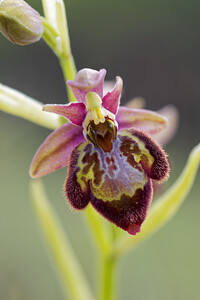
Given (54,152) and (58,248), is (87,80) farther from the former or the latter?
(58,248)

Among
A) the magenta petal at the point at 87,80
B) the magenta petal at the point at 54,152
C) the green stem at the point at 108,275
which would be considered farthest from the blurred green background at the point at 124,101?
the magenta petal at the point at 87,80

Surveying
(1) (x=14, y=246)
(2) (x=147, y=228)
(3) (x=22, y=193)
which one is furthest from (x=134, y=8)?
(2) (x=147, y=228)

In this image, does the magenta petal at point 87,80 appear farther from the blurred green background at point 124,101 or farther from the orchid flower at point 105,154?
the blurred green background at point 124,101

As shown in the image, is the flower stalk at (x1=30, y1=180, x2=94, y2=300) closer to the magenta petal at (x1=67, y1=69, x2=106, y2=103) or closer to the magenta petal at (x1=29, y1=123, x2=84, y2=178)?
the magenta petal at (x1=29, y1=123, x2=84, y2=178)

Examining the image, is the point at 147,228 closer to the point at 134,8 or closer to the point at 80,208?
the point at 80,208

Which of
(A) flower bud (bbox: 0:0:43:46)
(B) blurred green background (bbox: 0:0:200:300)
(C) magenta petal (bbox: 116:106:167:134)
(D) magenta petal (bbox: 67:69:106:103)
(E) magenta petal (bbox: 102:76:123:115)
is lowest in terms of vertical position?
(B) blurred green background (bbox: 0:0:200:300)

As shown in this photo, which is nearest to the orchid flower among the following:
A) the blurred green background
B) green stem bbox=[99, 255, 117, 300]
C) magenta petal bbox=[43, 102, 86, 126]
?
magenta petal bbox=[43, 102, 86, 126]

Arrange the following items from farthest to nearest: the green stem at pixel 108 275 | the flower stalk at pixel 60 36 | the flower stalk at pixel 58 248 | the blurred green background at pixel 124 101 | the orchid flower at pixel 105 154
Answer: the blurred green background at pixel 124 101
the flower stalk at pixel 58 248
the green stem at pixel 108 275
the flower stalk at pixel 60 36
the orchid flower at pixel 105 154
